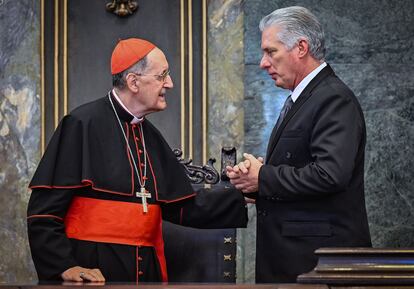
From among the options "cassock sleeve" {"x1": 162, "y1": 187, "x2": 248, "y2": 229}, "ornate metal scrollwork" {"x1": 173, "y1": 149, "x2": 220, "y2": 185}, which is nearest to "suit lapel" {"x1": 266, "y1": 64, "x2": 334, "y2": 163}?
"cassock sleeve" {"x1": 162, "y1": 187, "x2": 248, "y2": 229}

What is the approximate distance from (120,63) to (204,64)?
2.05 meters

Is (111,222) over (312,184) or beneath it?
beneath

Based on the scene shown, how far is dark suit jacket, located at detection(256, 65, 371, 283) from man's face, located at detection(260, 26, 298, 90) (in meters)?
0.11

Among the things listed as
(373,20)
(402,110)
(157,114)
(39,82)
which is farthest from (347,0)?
(39,82)

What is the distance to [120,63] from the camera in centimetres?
429

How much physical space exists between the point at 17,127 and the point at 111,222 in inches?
93.6

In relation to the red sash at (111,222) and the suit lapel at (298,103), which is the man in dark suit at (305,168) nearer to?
the suit lapel at (298,103)

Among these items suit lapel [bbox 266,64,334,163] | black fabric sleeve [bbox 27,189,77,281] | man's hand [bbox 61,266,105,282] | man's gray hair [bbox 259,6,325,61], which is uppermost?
man's gray hair [bbox 259,6,325,61]

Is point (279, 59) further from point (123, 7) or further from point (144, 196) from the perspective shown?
point (123, 7)

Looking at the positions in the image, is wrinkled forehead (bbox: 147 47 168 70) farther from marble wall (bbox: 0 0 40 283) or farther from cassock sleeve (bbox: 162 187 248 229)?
marble wall (bbox: 0 0 40 283)

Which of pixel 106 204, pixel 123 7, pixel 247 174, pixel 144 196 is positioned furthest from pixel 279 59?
pixel 123 7

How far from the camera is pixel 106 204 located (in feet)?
13.4

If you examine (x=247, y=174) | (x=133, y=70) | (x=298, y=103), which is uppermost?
(x=133, y=70)

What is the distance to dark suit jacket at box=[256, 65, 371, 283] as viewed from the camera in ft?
12.4
